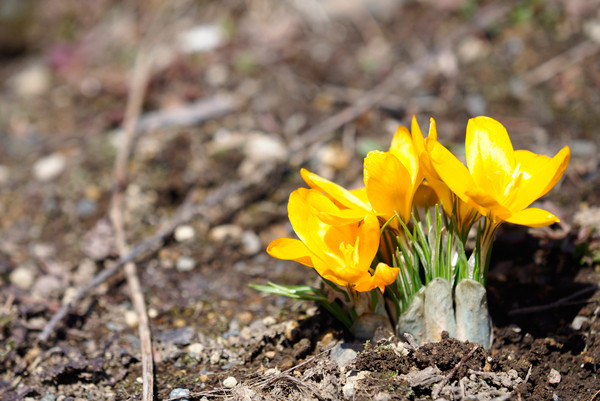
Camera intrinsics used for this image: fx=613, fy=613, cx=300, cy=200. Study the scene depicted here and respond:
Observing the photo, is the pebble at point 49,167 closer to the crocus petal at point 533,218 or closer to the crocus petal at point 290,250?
the crocus petal at point 290,250

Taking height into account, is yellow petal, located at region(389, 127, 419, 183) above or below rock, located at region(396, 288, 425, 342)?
above

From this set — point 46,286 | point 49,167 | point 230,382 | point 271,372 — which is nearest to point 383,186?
point 271,372

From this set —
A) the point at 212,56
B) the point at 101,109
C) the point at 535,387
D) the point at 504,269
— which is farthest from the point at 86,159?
the point at 535,387

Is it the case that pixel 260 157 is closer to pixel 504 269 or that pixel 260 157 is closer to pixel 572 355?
pixel 504 269

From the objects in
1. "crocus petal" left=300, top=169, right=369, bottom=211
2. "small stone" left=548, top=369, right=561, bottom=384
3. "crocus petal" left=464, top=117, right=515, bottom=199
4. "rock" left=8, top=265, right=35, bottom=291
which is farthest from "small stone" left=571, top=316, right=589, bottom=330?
"rock" left=8, top=265, right=35, bottom=291

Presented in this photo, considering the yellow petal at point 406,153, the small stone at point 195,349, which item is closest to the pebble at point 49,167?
the small stone at point 195,349

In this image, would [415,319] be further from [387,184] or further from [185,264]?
[185,264]

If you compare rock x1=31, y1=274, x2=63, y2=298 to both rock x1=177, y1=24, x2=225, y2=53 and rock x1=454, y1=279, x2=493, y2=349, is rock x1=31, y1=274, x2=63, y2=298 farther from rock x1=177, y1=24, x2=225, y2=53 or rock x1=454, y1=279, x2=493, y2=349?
rock x1=177, y1=24, x2=225, y2=53
